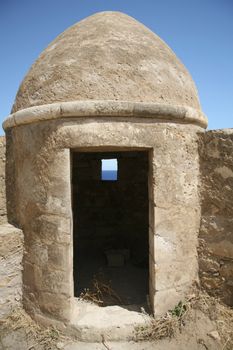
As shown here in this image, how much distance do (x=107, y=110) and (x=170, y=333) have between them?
2600mm

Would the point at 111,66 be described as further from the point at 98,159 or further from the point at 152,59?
the point at 98,159

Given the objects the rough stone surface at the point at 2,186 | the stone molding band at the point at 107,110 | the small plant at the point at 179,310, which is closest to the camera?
the stone molding band at the point at 107,110

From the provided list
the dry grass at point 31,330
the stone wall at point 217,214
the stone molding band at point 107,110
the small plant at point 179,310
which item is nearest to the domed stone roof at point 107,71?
the stone molding band at point 107,110

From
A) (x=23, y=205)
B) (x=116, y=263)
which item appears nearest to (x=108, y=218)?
(x=116, y=263)

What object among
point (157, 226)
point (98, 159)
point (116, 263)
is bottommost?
point (116, 263)

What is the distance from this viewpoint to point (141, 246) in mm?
6086

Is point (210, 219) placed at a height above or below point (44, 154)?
below

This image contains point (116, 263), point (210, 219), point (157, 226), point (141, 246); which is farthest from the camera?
point (141, 246)

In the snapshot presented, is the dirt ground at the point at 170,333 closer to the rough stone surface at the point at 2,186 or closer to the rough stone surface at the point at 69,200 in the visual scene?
the rough stone surface at the point at 69,200

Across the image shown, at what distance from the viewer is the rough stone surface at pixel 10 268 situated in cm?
347

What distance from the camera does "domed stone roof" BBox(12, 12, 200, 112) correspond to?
3.25m

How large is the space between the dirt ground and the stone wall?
260 mm

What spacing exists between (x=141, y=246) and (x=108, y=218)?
3.16ft

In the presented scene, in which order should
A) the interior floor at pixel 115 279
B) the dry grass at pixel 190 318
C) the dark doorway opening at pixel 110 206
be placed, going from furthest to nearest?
the dark doorway opening at pixel 110 206 → the interior floor at pixel 115 279 → the dry grass at pixel 190 318
